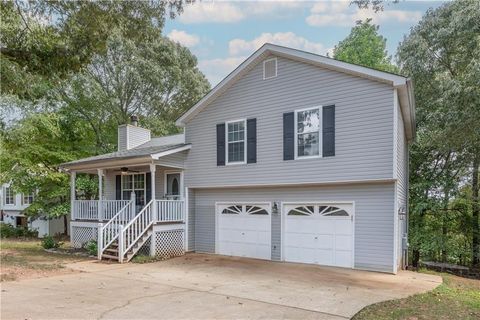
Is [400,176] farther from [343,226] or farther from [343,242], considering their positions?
[343,242]

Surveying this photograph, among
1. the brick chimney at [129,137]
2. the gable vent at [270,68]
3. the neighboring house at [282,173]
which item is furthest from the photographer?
the brick chimney at [129,137]

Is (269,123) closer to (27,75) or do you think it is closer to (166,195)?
(166,195)

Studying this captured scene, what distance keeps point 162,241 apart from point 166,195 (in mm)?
2414

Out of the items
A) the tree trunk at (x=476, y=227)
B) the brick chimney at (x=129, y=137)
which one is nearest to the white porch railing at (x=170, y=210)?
the brick chimney at (x=129, y=137)

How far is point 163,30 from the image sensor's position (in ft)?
25.6

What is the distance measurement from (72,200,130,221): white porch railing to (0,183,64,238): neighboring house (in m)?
8.20

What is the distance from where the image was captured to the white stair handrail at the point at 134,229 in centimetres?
1202

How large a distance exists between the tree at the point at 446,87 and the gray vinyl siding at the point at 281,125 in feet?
12.0

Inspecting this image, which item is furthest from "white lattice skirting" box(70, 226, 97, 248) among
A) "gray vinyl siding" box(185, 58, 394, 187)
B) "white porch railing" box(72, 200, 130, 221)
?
"gray vinyl siding" box(185, 58, 394, 187)

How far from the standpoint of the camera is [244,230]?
13.1 meters

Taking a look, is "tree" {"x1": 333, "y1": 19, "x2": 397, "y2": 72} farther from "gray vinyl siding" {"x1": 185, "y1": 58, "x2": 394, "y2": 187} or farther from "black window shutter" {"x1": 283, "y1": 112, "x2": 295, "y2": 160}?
"black window shutter" {"x1": 283, "y1": 112, "x2": 295, "y2": 160}

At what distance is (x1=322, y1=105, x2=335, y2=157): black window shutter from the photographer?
1098 cm

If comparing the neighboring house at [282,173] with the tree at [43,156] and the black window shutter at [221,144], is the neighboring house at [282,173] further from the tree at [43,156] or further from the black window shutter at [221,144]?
the tree at [43,156]

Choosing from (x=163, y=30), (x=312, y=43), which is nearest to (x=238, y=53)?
(x=312, y=43)
